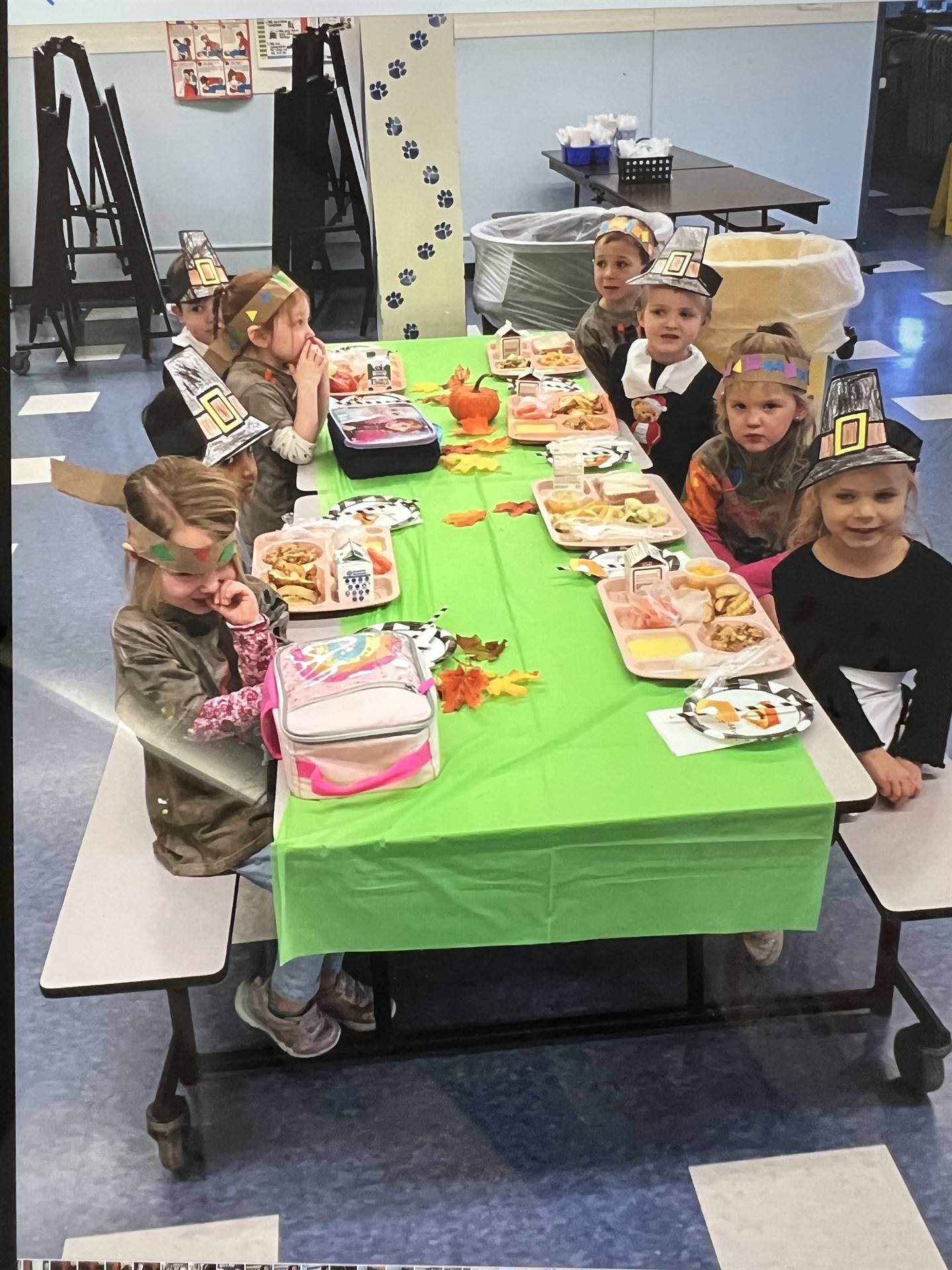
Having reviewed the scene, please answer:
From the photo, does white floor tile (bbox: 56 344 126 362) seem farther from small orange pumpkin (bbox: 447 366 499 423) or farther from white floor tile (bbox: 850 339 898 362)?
small orange pumpkin (bbox: 447 366 499 423)

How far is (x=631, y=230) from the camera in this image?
1.44m

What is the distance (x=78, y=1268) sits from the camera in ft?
3.71

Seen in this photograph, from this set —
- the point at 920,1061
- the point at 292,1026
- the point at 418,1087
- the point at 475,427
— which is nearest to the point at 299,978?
the point at 292,1026

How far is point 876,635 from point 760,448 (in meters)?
0.36

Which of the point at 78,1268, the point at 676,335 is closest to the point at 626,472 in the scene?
the point at 676,335

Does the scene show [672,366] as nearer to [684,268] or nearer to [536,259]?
[684,268]

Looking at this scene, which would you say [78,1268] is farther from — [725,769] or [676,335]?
[676,335]

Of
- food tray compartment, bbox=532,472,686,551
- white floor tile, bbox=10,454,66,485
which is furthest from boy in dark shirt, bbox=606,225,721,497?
white floor tile, bbox=10,454,66,485

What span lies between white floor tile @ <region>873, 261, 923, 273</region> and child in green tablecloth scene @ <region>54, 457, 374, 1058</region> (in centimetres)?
76

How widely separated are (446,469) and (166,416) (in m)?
0.85

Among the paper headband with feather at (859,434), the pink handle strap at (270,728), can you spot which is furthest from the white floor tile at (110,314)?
the paper headband with feather at (859,434)

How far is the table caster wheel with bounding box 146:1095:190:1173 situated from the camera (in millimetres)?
1268

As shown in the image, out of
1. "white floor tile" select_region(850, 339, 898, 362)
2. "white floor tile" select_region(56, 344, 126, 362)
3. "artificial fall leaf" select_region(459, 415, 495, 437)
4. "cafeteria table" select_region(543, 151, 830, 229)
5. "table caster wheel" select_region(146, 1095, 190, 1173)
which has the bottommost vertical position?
A: "table caster wheel" select_region(146, 1095, 190, 1173)

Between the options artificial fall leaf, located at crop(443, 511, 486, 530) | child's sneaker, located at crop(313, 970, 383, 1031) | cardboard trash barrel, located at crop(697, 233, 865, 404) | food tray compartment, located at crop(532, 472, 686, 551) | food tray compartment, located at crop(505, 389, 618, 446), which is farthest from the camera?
food tray compartment, located at crop(505, 389, 618, 446)
